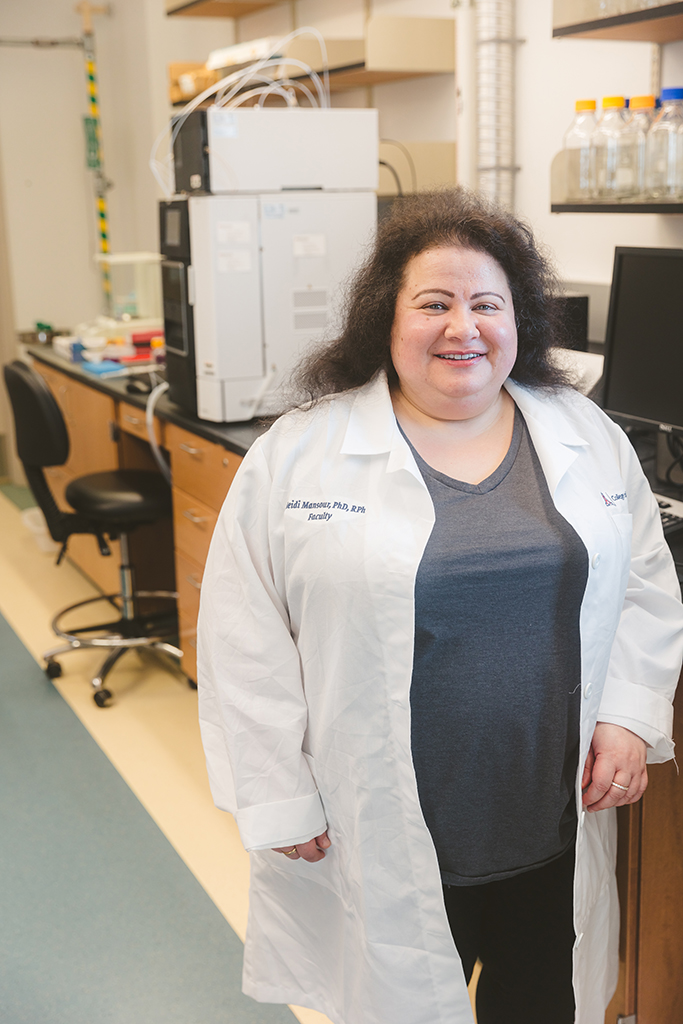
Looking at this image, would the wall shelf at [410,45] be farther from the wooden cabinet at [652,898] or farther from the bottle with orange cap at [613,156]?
the wooden cabinet at [652,898]

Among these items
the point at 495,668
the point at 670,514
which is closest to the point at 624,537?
the point at 495,668

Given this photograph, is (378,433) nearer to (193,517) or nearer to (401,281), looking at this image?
(401,281)

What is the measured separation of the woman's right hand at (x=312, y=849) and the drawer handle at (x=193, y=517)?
140 cm

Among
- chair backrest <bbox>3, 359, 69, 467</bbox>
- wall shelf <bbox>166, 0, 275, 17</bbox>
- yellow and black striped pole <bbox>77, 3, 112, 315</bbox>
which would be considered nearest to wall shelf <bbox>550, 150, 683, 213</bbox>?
chair backrest <bbox>3, 359, 69, 467</bbox>

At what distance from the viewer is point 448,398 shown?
46.1 inches

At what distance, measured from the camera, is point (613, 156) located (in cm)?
198

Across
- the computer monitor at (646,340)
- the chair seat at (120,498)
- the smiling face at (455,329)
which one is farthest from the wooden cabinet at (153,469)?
the smiling face at (455,329)

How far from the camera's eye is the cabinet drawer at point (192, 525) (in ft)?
8.36

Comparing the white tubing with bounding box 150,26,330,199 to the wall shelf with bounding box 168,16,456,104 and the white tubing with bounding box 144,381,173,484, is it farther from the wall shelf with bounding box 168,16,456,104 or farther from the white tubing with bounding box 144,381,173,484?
the white tubing with bounding box 144,381,173,484

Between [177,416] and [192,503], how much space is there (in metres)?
0.24

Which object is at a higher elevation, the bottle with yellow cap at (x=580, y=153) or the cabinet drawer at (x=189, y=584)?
the bottle with yellow cap at (x=580, y=153)

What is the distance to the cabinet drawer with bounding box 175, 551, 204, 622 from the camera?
267cm

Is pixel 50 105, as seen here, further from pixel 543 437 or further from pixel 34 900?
pixel 543 437

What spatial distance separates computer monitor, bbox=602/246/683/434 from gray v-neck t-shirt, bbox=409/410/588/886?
635 mm
